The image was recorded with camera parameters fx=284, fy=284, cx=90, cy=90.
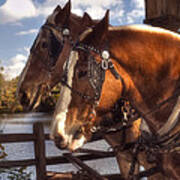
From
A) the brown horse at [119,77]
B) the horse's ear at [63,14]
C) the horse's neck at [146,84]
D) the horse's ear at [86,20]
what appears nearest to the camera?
the brown horse at [119,77]

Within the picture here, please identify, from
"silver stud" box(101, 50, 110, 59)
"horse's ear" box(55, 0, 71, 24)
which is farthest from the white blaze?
"horse's ear" box(55, 0, 71, 24)

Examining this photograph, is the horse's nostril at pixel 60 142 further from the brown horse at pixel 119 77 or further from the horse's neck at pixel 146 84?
the horse's neck at pixel 146 84

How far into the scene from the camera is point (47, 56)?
2875mm

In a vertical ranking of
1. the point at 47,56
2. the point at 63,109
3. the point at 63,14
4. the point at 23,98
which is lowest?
the point at 23,98

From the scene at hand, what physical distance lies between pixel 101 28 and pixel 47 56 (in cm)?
136

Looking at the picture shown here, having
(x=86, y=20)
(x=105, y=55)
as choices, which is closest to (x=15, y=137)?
(x=86, y=20)

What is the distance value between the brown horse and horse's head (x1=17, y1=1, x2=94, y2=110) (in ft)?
3.70

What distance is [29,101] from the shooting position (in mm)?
2805

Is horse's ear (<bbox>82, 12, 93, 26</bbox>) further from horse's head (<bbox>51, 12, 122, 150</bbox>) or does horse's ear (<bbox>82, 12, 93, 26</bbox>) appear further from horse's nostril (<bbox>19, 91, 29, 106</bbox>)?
horse's head (<bbox>51, 12, 122, 150</bbox>)

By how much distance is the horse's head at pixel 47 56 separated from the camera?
2.75m

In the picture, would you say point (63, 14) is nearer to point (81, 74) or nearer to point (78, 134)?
point (81, 74)

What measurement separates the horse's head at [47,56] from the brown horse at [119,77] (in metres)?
1.13

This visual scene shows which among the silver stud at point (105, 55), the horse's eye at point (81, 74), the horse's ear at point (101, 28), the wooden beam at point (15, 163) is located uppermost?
the horse's ear at point (101, 28)

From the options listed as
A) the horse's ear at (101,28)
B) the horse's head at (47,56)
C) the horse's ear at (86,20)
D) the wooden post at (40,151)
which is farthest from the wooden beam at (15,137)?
the horse's ear at (101,28)
